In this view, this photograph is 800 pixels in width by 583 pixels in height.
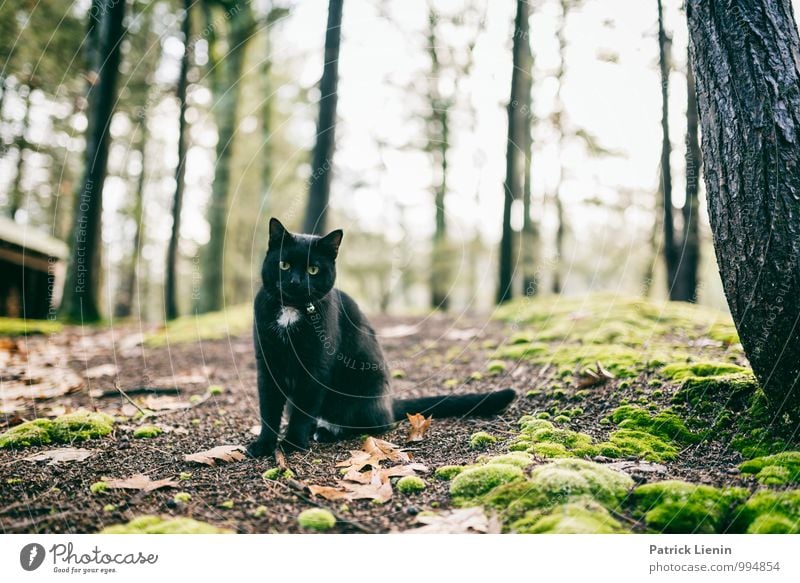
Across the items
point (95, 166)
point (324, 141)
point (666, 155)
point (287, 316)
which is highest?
point (324, 141)

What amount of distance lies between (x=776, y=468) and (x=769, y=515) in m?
0.36

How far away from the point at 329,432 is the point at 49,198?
17083mm

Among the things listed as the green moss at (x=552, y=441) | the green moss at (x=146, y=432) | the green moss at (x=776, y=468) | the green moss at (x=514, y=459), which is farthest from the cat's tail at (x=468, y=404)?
the green moss at (x=146, y=432)

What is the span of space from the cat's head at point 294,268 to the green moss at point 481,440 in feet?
4.93

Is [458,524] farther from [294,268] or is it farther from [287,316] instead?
[294,268]

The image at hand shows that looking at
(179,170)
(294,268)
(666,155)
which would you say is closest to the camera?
(294,268)

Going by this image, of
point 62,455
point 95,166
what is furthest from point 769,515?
point 95,166

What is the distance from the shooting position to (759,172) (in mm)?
2758

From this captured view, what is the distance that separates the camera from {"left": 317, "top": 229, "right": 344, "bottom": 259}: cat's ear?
374cm

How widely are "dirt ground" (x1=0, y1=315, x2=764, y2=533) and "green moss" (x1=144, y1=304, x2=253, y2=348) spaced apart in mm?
1966

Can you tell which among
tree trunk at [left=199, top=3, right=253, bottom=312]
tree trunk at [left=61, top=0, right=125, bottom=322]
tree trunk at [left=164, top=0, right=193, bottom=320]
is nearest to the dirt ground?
tree trunk at [left=61, top=0, right=125, bottom=322]

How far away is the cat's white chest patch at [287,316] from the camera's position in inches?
138

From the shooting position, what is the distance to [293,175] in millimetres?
17328
